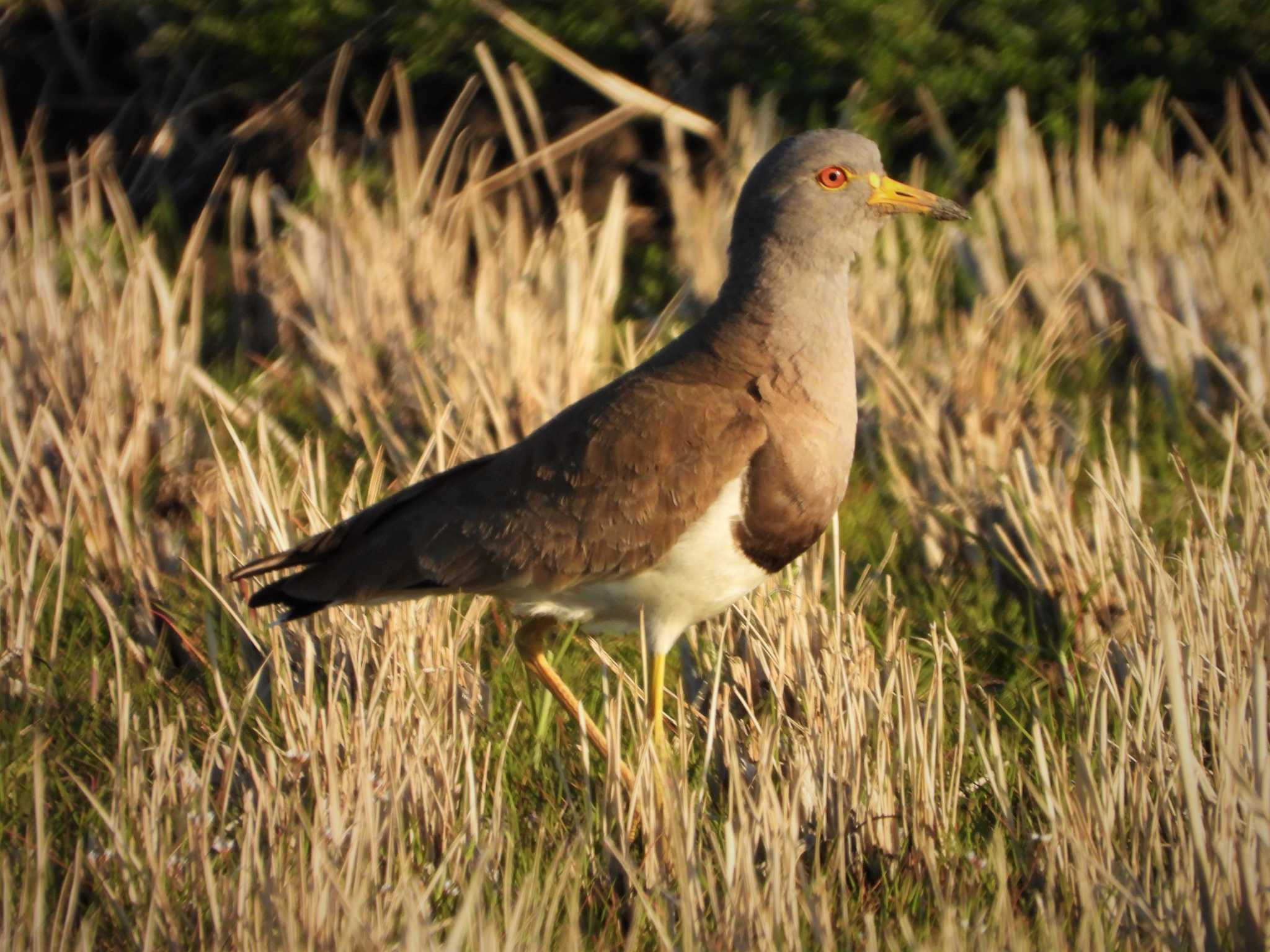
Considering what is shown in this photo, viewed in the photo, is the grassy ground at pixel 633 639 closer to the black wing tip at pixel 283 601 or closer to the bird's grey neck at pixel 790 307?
the black wing tip at pixel 283 601

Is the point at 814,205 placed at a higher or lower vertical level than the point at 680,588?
higher

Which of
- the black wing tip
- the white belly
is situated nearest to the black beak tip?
the white belly

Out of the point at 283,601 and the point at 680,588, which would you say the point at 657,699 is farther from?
the point at 283,601

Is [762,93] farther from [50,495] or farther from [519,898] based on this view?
[519,898]

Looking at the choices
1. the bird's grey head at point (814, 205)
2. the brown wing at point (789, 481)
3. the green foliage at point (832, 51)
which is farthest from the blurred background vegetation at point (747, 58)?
the brown wing at point (789, 481)

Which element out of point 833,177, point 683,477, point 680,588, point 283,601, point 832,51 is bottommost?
point 680,588

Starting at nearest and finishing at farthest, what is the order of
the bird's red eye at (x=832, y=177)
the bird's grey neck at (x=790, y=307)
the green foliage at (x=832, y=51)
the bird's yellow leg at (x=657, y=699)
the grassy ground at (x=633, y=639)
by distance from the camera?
the grassy ground at (x=633, y=639)
the bird's yellow leg at (x=657, y=699)
the bird's grey neck at (x=790, y=307)
the bird's red eye at (x=832, y=177)
the green foliage at (x=832, y=51)

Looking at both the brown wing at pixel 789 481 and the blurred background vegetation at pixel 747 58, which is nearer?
the brown wing at pixel 789 481

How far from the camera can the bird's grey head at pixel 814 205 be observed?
4203 millimetres

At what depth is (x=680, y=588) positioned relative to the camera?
4027 mm

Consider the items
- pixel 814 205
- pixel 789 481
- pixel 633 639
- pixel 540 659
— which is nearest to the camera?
pixel 789 481

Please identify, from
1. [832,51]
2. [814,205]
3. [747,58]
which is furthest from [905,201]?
[747,58]

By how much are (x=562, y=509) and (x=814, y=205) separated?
96 centimetres

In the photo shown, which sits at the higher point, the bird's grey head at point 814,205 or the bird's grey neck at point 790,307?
the bird's grey head at point 814,205
